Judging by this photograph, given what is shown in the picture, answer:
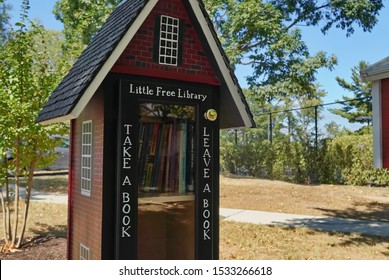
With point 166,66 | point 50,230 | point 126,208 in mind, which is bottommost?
point 50,230

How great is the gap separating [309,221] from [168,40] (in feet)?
27.4

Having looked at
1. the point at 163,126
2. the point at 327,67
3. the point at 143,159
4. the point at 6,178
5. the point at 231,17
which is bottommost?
the point at 6,178

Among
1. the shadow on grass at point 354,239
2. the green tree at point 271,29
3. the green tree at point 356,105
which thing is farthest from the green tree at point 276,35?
the green tree at point 356,105

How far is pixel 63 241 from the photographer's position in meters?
8.63

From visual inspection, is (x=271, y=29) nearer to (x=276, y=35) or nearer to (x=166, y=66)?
(x=276, y=35)

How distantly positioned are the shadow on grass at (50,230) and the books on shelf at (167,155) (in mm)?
5195

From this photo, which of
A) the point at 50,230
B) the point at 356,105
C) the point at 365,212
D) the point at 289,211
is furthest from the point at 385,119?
the point at 356,105

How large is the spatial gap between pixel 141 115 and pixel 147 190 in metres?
1.03

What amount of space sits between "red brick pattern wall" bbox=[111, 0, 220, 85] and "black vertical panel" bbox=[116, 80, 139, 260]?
36 centimetres

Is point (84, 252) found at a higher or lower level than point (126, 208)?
lower

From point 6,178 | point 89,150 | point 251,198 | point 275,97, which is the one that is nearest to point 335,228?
point 251,198

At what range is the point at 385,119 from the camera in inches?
394

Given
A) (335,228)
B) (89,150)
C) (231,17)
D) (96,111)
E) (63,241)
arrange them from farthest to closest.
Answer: (231,17) < (335,228) < (63,241) < (89,150) < (96,111)

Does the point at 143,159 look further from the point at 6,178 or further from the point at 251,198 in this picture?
the point at 251,198
